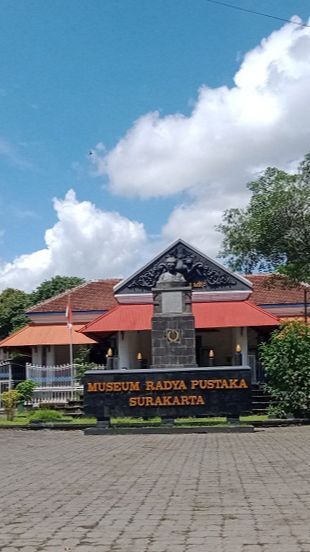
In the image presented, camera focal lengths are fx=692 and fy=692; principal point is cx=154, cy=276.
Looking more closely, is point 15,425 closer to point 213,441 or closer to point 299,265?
point 213,441

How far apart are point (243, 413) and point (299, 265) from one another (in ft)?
22.9

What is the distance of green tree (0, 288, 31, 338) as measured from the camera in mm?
50750

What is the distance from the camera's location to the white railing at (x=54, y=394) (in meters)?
25.5

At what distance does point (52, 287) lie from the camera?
53.7 m

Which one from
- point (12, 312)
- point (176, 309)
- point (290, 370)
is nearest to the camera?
point (290, 370)

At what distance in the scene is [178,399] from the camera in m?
16.9

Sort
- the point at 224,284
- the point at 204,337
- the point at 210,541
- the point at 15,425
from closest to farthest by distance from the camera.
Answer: the point at 210,541 → the point at 15,425 → the point at 224,284 → the point at 204,337

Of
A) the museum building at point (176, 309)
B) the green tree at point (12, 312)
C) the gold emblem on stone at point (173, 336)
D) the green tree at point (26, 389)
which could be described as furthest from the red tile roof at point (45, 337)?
the green tree at point (12, 312)

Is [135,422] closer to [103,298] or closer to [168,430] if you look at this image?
[168,430]

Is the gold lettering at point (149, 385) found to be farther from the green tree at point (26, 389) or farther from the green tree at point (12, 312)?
the green tree at point (12, 312)

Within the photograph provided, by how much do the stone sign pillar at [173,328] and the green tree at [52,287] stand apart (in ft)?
103

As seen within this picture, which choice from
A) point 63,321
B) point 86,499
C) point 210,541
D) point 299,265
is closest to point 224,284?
point 299,265

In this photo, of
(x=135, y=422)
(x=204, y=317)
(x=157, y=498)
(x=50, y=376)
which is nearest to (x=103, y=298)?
(x=50, y=376)

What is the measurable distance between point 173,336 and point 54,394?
5.99 meters
